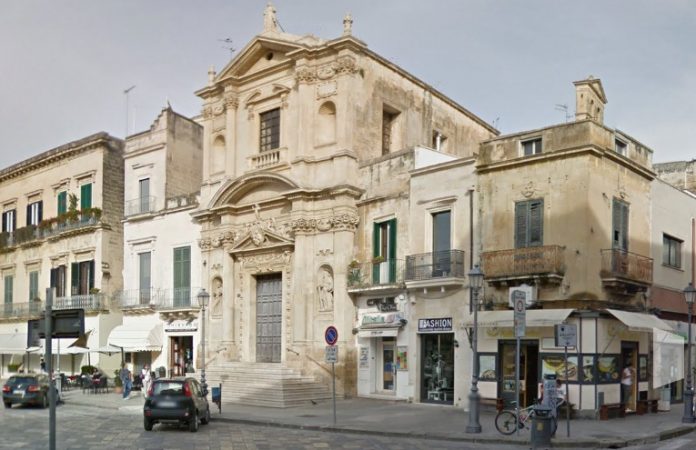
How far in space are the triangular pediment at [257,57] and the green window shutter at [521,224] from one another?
40.8ft

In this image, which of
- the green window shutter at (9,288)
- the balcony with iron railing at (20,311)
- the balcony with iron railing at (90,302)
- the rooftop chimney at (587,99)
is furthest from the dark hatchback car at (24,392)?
the green window shutter at (9,288)

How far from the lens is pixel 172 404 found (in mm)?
20188

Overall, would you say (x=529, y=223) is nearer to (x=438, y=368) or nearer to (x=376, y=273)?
(x=438, y=368)

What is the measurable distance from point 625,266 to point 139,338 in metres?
22.3

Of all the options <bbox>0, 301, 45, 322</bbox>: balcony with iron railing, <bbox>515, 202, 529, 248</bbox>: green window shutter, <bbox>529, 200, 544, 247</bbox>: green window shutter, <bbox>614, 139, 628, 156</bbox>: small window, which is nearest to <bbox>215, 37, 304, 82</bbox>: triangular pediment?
<bbox>515, 202, 529, 248</bbox>: green window shutter

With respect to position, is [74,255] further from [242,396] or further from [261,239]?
[242,396]

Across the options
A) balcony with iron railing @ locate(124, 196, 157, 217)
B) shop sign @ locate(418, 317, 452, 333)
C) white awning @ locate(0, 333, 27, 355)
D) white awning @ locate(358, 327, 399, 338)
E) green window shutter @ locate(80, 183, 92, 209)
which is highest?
green window shutter @ locate(80, 183, 92, 209)

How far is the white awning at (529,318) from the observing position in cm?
2272

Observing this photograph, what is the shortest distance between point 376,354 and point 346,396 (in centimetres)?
191

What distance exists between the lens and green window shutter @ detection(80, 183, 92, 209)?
41.6m

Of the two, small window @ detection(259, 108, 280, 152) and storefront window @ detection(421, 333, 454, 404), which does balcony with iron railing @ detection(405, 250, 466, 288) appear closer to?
storefront window @ detection(421, 333, 454, 404)

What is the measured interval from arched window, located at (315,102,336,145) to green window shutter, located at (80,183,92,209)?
53.9 ft

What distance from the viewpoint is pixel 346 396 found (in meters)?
29.0

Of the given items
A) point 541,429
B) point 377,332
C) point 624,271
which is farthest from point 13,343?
point 541,429
